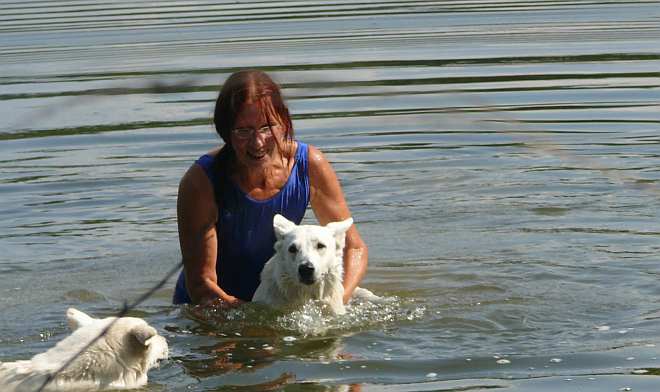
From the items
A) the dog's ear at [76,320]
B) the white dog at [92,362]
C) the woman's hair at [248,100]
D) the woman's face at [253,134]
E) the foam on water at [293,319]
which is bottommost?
the foam on water at [293,319]

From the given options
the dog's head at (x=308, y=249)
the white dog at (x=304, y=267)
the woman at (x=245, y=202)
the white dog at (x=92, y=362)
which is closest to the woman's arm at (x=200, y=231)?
the woman at (x=245, y=202)

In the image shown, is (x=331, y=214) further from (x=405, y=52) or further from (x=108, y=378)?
(x=405, y=52)

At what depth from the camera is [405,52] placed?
770 inches

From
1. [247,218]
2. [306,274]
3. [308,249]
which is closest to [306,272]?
[306,274]

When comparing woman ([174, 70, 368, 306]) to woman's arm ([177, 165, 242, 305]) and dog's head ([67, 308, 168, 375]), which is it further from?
dog's head ([67, 308, 168, 375])

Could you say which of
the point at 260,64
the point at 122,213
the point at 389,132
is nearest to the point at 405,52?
the point at 260,64

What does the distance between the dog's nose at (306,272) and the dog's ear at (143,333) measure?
1.48 m

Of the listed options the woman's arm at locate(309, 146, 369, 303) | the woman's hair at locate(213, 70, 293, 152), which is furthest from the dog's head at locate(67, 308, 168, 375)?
the woman's arm at locate(309, 146, 369, 303)

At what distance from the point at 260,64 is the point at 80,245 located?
26.8ft

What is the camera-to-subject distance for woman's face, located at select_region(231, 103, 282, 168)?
789 centimetres

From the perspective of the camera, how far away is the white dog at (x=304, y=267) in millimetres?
7641

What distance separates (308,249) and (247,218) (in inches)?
35.8

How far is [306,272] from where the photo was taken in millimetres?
7613

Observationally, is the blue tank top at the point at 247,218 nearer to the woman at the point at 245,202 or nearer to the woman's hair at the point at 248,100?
the woman at the point at 245,202
